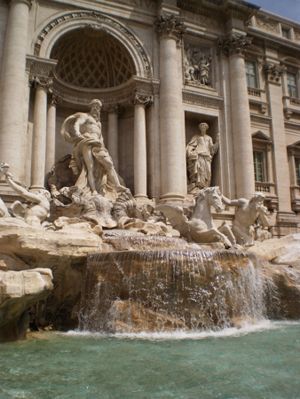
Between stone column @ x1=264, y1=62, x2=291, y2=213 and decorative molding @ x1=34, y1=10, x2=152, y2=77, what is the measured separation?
22.9 feet

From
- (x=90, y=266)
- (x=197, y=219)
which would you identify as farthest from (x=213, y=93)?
(x=90, y=266)

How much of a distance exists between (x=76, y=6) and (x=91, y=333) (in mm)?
13668

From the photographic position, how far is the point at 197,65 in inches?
733

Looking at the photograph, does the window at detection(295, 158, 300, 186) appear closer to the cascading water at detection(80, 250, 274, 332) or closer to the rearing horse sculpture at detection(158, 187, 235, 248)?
the rearing horse sculpture at detection(158, 187, 235, 248)

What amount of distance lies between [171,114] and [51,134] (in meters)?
4.81

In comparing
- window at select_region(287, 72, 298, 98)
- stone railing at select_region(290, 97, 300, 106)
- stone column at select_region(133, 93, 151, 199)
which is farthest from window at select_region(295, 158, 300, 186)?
stone column at select_region(133, 93, 151, 199)

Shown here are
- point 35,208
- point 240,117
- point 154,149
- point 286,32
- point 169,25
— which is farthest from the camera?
point 286,32

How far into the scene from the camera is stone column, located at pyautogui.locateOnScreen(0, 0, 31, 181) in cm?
1363

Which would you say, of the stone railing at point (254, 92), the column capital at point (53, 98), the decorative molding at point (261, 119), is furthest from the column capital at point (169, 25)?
the decorative molding at point (261, 119)

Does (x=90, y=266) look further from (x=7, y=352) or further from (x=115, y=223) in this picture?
(x=115, y=223)

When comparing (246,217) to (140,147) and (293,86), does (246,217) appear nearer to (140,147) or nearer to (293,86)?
(140,147)

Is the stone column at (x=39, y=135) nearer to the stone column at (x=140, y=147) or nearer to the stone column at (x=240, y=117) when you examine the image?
the stone column at (x=140, y=147)

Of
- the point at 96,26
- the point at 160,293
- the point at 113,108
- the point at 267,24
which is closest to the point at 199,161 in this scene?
the point at 113,108

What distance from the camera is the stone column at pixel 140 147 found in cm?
1589
